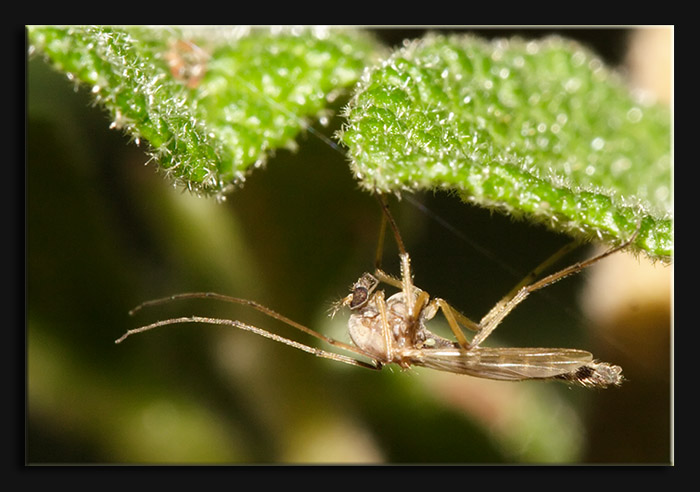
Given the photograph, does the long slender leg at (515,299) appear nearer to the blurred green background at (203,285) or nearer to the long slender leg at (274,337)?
the blurred green background at (203,285)


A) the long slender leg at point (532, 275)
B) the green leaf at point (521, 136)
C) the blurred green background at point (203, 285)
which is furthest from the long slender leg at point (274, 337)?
the green leaf at point (521, 136)

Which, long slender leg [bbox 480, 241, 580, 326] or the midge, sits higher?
long slender leg [bbox 480, 241, 580, 326]

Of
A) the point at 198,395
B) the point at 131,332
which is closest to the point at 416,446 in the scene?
the point at 198,395

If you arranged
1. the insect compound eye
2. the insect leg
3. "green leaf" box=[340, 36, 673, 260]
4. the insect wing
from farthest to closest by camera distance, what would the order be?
the insect compound eye, the insect leg, the insect wing, "green leaf" box=[340, 36, 673, 260]

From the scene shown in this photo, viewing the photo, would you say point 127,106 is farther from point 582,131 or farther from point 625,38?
point 625,38

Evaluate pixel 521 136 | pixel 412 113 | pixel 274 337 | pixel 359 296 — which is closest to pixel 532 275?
pixel 521 136

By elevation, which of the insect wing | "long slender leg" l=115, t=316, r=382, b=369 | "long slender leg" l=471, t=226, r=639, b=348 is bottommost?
the insect wing

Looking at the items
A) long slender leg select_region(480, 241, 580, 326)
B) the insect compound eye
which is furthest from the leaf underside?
the insect compound eye

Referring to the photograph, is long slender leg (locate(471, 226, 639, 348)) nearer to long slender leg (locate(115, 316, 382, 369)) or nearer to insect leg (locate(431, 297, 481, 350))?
insect leg (locate(431, 297, 481, 350))
